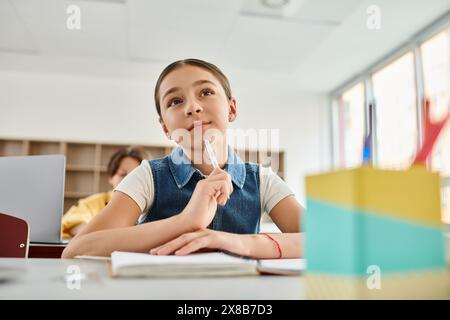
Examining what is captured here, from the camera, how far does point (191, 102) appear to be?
85cm

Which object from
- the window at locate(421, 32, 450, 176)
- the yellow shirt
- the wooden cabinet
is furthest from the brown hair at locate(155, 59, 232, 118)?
the wooden cabinet

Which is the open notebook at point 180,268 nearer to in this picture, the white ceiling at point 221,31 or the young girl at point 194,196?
the young girl at point 194,196

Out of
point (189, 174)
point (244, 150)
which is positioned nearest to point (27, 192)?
point (189, 174)

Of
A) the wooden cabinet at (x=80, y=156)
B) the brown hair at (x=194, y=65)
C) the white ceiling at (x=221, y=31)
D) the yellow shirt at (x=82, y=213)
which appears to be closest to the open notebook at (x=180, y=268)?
the brown hair at (x=194, y=65)

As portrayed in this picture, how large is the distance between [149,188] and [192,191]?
10 centimetres

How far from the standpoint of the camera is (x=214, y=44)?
3.48m

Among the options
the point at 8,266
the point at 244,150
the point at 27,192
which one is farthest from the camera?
the point at 244,150

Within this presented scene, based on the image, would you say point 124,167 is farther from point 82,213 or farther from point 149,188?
point 149,188

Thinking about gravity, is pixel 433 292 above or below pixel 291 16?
below

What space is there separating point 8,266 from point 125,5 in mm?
2641

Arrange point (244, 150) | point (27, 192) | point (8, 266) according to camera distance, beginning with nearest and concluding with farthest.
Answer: point (8, 266) → point (27, 192) → point (244, 150)

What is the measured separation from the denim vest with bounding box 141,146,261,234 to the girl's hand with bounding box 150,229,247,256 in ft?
1.10

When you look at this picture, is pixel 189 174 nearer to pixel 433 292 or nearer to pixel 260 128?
pixel 433 292
